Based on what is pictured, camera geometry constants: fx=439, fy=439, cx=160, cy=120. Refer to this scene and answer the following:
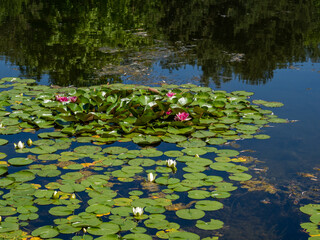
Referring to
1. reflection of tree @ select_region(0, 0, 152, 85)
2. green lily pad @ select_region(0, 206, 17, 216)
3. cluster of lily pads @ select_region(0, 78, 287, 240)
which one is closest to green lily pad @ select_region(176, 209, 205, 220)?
cluster of lily pads @ select_region(0, 78, 287, 240)

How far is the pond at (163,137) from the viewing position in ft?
13.9

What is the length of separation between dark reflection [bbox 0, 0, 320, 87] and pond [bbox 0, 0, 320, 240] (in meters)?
0.06

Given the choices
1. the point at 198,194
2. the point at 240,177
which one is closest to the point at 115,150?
the point at 198,194

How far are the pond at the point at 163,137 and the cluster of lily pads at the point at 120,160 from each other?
0.02m

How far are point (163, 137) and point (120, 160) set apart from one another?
39.5 inches

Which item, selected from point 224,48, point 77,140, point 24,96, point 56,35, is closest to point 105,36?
point 56,35

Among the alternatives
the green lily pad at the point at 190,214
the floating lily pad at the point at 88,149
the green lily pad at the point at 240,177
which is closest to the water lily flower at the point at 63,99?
the floating lily pad at the point at 88,149

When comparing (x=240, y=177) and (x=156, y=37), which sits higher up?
(x=156, y=37)

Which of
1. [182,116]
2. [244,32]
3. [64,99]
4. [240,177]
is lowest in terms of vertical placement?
[240,177]

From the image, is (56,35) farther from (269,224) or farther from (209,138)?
(269,224)

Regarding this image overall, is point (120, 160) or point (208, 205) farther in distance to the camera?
point (120, 160)

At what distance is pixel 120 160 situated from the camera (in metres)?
5.52

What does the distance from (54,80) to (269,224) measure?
6.12 m

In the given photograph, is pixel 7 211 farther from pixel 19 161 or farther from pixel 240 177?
pixel 240 177
